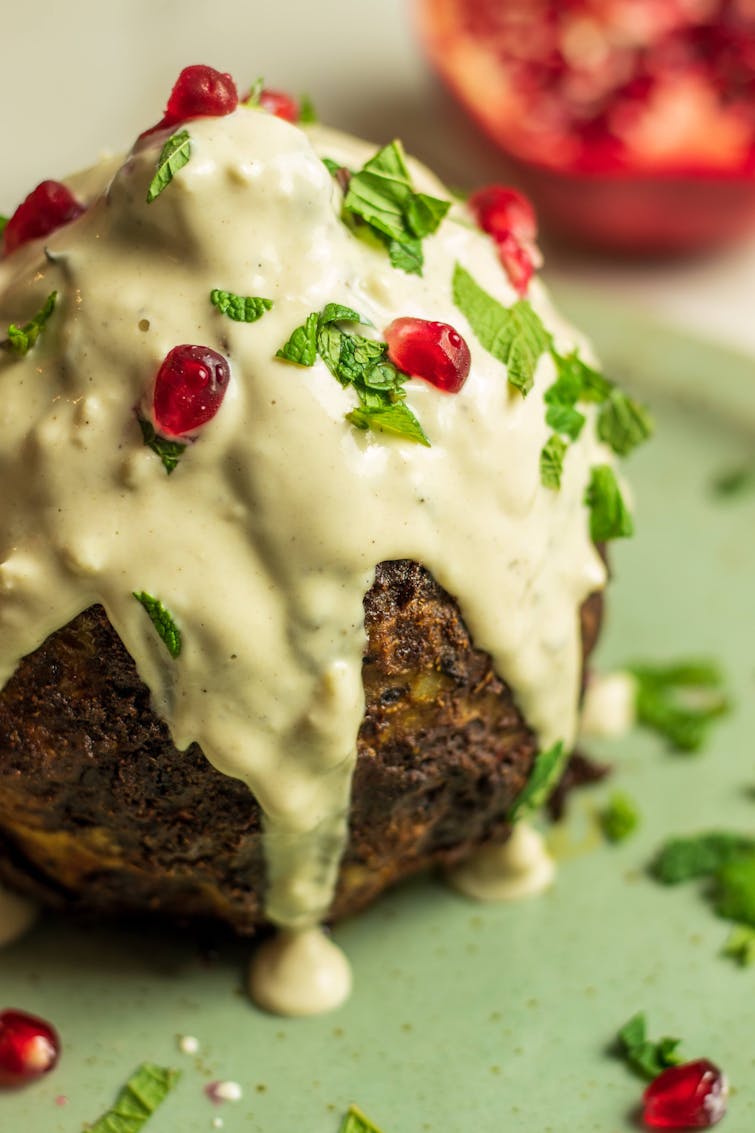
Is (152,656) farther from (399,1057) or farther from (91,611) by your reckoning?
(399,1057)

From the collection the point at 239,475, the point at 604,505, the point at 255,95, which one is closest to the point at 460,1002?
the point at 604,505

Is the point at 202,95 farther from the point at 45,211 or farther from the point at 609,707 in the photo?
the point at 609,707

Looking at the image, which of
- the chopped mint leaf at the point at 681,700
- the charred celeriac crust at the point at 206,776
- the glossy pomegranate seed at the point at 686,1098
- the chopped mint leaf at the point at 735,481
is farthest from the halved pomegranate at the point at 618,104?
the glossy pomegranate seed at the point at 686,1098

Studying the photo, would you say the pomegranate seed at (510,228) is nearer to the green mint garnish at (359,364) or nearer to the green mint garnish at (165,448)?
the green mint garnish at (359,364)

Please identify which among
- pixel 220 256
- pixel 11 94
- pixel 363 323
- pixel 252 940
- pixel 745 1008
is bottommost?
pixel 745 1008

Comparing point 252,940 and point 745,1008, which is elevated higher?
point 252,940


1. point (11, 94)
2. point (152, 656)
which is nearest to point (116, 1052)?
point (152, 656)

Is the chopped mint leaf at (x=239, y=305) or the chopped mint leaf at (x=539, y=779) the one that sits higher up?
the chopped mint leaf at (x=239, y=305)
